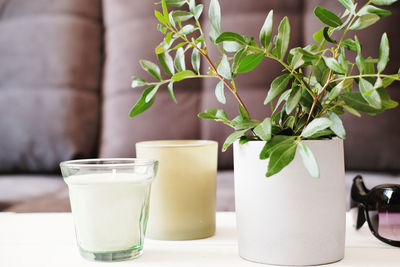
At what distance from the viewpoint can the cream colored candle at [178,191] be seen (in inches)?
22.0

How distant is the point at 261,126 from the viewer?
43cm

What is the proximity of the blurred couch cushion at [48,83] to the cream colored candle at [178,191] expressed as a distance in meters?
0.81

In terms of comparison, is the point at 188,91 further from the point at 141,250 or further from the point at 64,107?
the point at 141,250

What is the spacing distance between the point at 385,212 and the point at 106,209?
374 mm

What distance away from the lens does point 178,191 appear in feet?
1.84

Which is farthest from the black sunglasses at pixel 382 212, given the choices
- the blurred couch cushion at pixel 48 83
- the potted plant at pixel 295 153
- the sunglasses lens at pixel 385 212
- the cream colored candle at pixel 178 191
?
the blurred couch cushion at pixel 48 83

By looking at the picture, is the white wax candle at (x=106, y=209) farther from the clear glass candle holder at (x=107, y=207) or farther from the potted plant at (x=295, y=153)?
the potted plant at (x=295, y=153)

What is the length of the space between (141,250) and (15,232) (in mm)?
250

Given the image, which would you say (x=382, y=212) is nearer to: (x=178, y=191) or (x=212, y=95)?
(x=178, y=191)

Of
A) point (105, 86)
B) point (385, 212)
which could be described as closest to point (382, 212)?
point (385, 212)

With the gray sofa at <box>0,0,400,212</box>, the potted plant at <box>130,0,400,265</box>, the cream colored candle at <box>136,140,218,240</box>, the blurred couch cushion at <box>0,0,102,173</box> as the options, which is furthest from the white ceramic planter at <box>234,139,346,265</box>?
the blurred couch cushion at <box>0,0,102,173</box>

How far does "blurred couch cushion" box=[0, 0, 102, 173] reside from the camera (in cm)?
134

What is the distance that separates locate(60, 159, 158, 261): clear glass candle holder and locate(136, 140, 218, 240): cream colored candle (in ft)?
0.24

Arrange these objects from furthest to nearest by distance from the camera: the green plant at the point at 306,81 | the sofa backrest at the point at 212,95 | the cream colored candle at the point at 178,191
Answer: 1. the sofa backrest at the point at 212,95
2. the cream colored candle at the point at 178,191
3. the green plant at the point at 306,81
